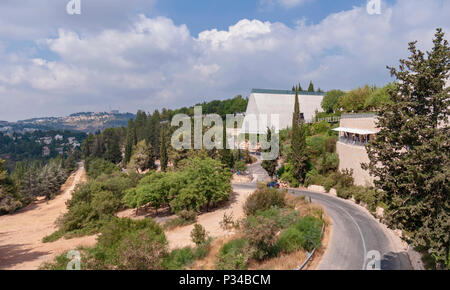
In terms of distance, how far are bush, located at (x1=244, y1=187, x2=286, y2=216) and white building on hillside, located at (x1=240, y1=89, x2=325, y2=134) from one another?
38286 mm

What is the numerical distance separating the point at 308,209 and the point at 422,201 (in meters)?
11.9

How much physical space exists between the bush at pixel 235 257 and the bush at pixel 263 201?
28.5 feet

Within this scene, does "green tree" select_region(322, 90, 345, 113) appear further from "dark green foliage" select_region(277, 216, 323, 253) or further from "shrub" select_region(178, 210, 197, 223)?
"dark green foliage" select_region(277, 216, 323, 253)

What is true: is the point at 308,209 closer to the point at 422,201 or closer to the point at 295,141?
the point at 422,201

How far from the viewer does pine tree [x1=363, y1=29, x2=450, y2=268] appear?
957 cm

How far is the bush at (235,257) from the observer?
39.6ft

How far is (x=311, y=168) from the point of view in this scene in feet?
121

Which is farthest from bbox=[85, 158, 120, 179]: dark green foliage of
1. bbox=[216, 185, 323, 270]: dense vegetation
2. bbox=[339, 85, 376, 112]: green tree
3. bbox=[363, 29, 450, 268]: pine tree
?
bbox=[363, 29, 450, 268]: pine tree

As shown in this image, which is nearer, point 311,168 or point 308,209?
point 308,209

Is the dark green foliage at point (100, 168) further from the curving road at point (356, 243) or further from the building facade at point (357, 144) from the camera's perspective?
the curving road at point (356, 243)

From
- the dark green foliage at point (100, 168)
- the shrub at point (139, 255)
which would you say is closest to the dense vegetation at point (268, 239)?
the shrub at point (139, 255)

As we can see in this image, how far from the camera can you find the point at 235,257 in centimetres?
1259
